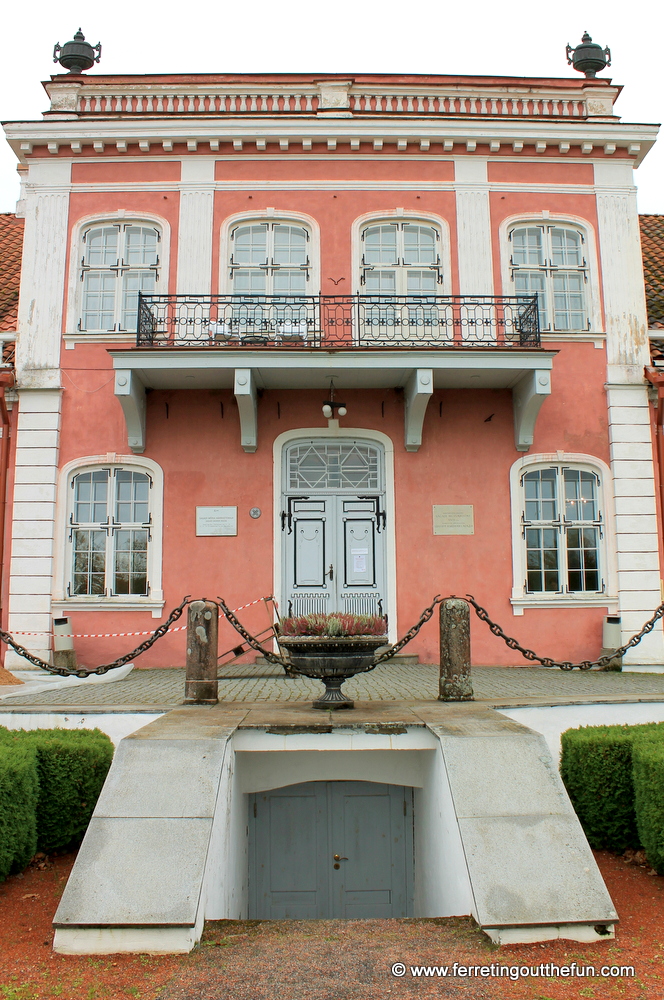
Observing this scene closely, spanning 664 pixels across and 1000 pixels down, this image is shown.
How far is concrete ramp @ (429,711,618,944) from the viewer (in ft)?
14.6

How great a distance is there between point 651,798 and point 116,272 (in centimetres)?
1076

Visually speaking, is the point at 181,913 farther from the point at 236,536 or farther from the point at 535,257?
the point at 535,257

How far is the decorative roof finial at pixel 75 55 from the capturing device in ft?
46.0

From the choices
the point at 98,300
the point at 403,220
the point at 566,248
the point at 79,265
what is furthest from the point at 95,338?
the point at 566,248

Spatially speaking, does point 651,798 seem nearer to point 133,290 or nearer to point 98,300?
point 133,290

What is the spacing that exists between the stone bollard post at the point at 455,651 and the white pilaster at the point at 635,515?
5471mm

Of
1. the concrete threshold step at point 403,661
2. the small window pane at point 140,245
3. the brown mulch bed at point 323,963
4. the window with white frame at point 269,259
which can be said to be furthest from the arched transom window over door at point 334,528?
the brown mulch bed at point 323,963

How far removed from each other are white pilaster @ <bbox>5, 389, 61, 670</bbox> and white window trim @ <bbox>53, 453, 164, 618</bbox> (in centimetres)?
13

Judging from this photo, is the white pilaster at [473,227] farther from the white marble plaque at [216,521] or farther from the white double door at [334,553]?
the white marble plaque at [216,521]

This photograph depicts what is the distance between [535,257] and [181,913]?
11.4 meters

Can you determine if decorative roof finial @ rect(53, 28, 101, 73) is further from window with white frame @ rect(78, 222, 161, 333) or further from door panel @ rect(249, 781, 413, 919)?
door panel @ rect(249, 781, 413, 919)

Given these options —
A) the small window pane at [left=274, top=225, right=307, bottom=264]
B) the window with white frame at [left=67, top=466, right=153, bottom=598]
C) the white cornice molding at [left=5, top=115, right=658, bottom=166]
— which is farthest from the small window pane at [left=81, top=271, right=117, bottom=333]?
the small window pane at [left=274, top=225, right=307, bottom=264]

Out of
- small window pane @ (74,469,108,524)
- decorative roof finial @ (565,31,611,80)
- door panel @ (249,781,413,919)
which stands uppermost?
decorative roof finial @ (565,31,611,80)

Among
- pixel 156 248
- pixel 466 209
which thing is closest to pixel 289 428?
pixel 156 248
